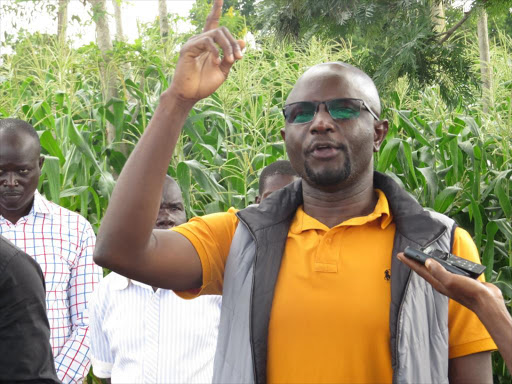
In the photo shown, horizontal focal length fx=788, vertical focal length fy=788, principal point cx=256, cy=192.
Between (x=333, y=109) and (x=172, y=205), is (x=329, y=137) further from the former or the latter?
(x=172, y=205)

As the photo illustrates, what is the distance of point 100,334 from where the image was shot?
323cm

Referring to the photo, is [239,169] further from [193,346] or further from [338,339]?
[338,339]

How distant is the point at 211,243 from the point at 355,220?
405mm

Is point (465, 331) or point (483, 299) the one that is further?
point (465, 331)

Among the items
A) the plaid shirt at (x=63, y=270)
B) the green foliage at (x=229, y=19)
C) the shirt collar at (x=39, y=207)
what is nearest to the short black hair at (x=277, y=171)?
the plaid shirt at (x=63, y=270)

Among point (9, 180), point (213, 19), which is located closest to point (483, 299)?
point (213, 19)

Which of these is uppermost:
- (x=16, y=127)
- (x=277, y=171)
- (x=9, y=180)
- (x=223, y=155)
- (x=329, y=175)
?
(x=223, y=155)

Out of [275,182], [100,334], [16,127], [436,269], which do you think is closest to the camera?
[436,269]

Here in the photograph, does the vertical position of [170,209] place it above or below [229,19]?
below

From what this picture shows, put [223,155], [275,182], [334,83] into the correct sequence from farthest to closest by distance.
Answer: [223,155], [275,182], [334,83]

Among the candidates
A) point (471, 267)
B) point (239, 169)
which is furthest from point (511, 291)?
point (471, 267)

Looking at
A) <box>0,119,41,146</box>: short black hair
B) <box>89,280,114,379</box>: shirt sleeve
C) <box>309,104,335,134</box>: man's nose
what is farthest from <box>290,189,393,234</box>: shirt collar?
<box>0,119,41,146</box>: short black hair

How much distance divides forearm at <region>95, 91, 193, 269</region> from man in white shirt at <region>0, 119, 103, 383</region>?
5.20ft

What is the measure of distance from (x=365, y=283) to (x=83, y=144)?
10.3ft
